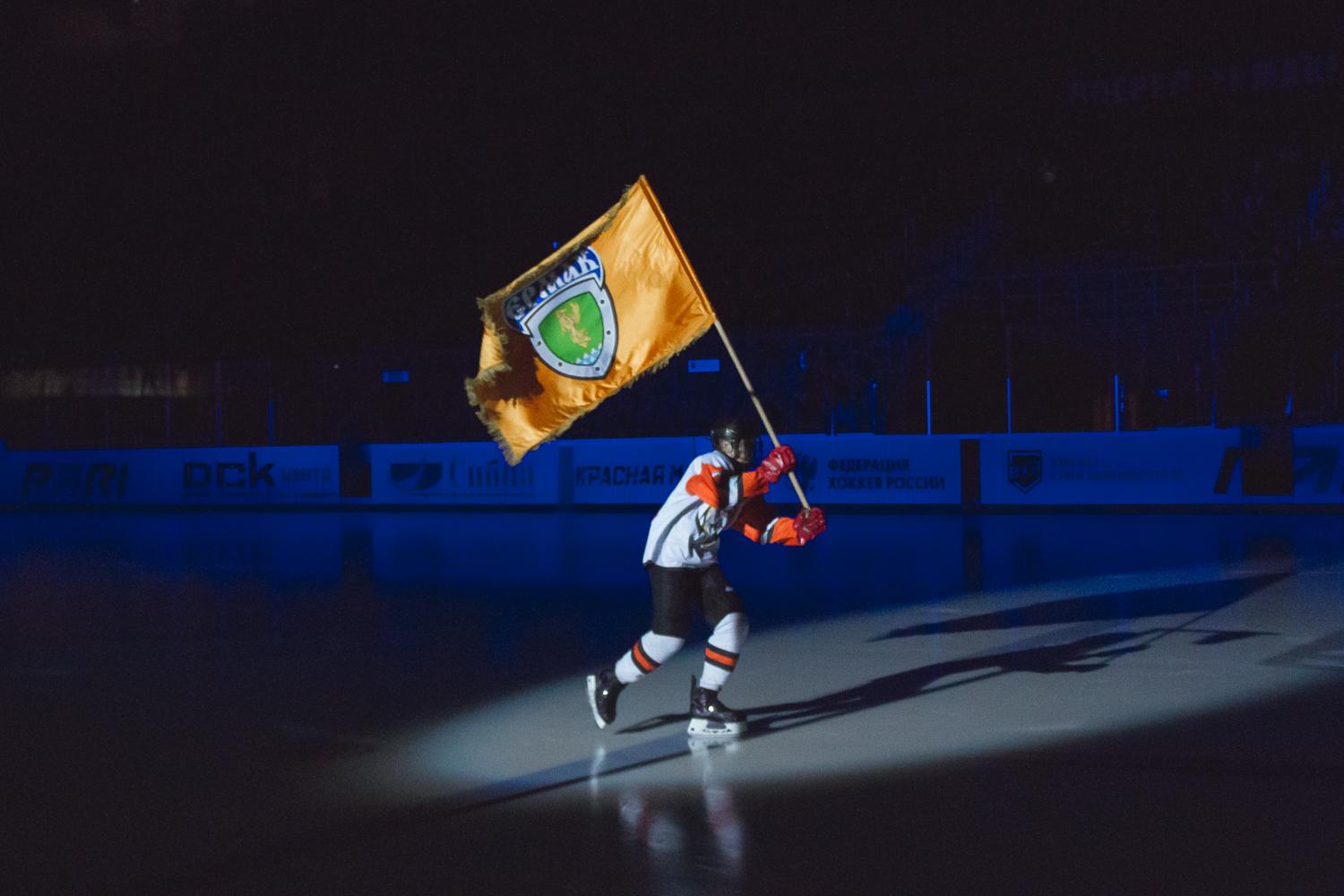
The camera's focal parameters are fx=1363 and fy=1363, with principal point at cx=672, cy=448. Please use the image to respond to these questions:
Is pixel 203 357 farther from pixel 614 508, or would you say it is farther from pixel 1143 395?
pixel 1143 395

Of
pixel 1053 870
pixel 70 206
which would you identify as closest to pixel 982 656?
pixel 1053 870

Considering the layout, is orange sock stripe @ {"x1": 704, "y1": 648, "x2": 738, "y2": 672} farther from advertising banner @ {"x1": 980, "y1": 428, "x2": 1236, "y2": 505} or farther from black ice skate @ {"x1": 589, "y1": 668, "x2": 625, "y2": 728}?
advertising banner @ {"x1": 980, "y1": 428, "x2": 1236, "y2": 505}

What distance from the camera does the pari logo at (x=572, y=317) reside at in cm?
811

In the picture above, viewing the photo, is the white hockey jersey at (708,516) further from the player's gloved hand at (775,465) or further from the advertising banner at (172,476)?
the advertising banner at (172,476)

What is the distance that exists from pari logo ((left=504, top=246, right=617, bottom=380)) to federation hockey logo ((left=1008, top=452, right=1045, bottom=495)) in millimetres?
18043

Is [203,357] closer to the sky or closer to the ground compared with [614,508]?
closer to the sky

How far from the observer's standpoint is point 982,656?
378 inches

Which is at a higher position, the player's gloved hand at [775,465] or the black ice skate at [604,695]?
the player's gloved hand at [775,465]

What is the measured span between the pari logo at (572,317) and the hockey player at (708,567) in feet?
3.74

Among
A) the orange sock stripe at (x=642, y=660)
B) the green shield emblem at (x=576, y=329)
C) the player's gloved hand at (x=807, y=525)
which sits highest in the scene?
the green shield emblem at (x=576, y=329)

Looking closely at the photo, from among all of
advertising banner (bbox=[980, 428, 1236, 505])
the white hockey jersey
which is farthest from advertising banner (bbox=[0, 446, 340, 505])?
the white hockey jersey

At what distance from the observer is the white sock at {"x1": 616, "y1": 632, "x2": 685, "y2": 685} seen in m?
7.23

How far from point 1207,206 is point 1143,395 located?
605 centimetres

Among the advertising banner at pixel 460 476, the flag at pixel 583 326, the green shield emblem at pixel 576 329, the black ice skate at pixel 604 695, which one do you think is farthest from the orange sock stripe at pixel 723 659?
the advertising banner at pixel 460 476
